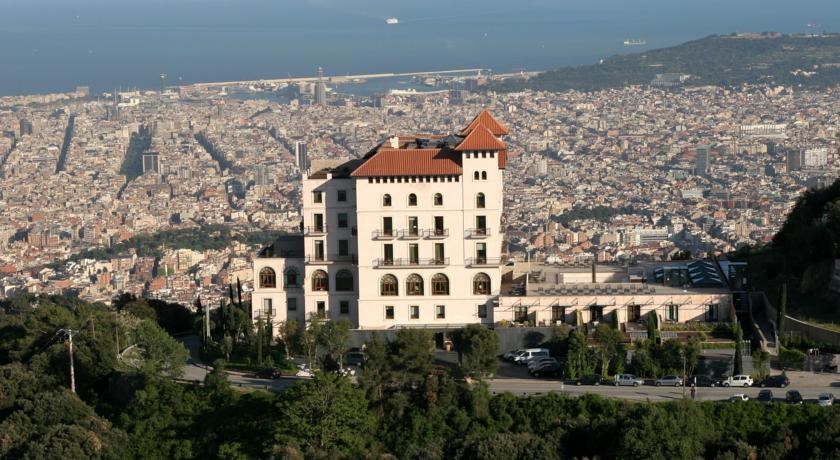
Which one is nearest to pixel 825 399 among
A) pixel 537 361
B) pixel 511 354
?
pixel 537 361

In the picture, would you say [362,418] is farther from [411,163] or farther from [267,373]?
[411,163]

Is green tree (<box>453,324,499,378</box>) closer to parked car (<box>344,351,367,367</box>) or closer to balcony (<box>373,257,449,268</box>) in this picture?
parked car (<box>344,351,367,367</box>)

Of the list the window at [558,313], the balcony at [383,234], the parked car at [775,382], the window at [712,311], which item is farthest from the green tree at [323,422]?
the window at [712,311]

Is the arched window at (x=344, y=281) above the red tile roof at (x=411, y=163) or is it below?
below

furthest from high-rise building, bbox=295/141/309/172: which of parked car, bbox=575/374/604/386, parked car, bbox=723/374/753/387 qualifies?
parked car, bbox=723/374/753/387

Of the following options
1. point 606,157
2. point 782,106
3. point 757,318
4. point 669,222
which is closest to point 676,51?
point 782,106

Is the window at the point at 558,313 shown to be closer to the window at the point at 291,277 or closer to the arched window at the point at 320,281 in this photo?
the arched window at the point at 320,281
